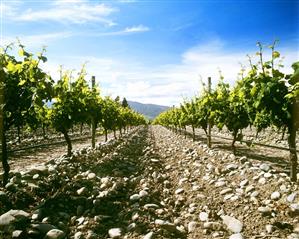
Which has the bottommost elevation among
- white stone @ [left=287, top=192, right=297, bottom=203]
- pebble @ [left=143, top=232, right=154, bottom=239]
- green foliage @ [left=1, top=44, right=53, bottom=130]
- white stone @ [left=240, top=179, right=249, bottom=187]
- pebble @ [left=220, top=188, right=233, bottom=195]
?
pebble @ [left=143, top=232, right=154, bottom=239]

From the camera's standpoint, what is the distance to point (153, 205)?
7516 mm

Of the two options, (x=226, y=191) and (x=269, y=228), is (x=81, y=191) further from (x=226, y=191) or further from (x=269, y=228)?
(x=269, y=228)

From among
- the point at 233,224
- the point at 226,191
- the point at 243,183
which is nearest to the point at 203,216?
the point at 233,224

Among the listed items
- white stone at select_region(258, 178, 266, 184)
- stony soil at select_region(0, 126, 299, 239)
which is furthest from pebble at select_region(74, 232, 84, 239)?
white stone at select_region(258, 178, 266, 184)

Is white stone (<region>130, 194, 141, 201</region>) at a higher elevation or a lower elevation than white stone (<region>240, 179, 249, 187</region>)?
lower

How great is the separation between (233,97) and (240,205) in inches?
268

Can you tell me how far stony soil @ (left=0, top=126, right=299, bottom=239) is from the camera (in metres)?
5.94

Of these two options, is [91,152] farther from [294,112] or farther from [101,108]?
[294,112]

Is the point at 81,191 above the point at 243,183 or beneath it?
beneath

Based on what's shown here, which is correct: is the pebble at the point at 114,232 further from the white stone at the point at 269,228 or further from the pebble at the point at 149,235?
the white stone at the point at 269,228

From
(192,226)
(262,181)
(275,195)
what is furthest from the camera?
(262,181)

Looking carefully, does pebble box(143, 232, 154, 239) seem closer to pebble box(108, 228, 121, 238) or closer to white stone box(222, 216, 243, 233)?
pebble box(108, 228, 121, 238)

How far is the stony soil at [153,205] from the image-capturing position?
5.94 meters

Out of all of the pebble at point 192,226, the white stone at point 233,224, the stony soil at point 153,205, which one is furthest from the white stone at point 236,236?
the pebble at point 192,226
